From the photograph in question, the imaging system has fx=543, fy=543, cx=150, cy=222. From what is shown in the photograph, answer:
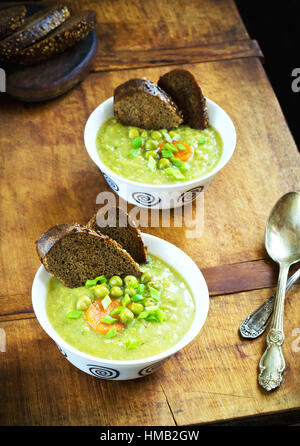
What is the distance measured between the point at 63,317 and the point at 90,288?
6.3 inches

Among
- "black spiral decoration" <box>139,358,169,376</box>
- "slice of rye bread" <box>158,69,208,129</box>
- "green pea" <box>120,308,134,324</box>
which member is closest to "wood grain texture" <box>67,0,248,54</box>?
"slice of rye bread" <box>158,69,208,129</box>

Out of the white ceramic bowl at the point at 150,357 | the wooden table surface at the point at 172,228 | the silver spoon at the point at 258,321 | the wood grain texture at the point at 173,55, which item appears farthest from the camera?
the wood grain texture at the point at 173,55

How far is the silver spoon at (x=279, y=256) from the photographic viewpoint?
216 centimetres

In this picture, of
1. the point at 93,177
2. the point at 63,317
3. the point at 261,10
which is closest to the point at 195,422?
the point at 63,317

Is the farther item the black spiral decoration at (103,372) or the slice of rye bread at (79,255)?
the slice of rye bread at (79,255)

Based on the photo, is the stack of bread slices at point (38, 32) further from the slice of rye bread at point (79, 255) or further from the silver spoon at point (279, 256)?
the silver spoon at point (279, 256)

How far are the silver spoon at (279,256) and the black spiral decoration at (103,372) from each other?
0.59m

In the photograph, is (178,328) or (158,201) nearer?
(178,328)

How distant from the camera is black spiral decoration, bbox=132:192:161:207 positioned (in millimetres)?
2533

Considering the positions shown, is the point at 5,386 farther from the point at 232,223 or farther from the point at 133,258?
the point at 232,223

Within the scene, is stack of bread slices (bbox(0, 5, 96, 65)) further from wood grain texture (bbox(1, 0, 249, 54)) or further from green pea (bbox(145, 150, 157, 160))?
green pea (bbox(145, 150, 157, 160))

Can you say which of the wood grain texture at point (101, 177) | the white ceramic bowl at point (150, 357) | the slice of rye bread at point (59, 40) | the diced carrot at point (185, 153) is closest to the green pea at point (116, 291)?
the white ceramic bowl at point (150, 357)

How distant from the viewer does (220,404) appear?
207 centimetres
